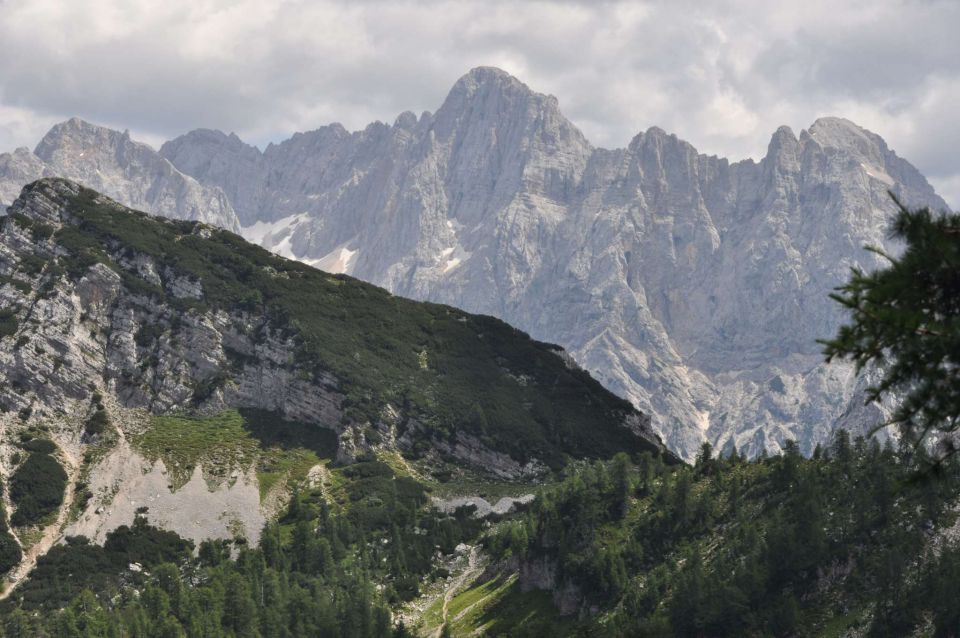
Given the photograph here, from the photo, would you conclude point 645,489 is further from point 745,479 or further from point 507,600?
point 507,600

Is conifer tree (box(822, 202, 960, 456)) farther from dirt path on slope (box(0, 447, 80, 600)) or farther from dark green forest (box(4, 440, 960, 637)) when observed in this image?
dirt path on slope (box(0, 447, 80, 600))

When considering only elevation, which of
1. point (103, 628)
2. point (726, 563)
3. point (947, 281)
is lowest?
point (103, 628)

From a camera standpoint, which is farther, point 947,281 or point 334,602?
Answer: point 334,602

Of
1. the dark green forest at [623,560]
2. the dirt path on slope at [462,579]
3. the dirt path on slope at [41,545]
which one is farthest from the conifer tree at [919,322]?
the dirt path on slope at [41,545]

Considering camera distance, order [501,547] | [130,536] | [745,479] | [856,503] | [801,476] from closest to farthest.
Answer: [856,503] → [801,476] → [745,479] → [501,547] → [130,536]

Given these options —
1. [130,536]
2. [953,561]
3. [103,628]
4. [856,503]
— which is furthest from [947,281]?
[130,536]

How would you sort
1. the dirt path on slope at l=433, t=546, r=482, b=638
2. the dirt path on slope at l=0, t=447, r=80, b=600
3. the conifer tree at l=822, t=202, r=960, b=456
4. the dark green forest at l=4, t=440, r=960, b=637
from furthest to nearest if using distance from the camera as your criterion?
the dirt path on slope at l=0, t=447, r=80, b=600 < the dirt path on slope at l=433, t=546, r=482, b=638 < the dark green forest at l=4, t=440, r=960, b=637 < the conifer tree at l=822, t=202, r=960, b=456

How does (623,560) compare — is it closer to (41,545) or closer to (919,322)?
(41,545)

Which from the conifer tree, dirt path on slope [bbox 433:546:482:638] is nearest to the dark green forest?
dirt path on slope [bbox 433:546:482:638]

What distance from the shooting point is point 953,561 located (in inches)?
3981

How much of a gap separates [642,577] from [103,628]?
64.2m

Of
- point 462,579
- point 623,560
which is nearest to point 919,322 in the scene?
point 623,560

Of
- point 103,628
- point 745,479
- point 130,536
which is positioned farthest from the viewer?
point 130,536

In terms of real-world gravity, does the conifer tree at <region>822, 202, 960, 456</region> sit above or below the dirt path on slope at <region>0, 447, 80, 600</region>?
above
